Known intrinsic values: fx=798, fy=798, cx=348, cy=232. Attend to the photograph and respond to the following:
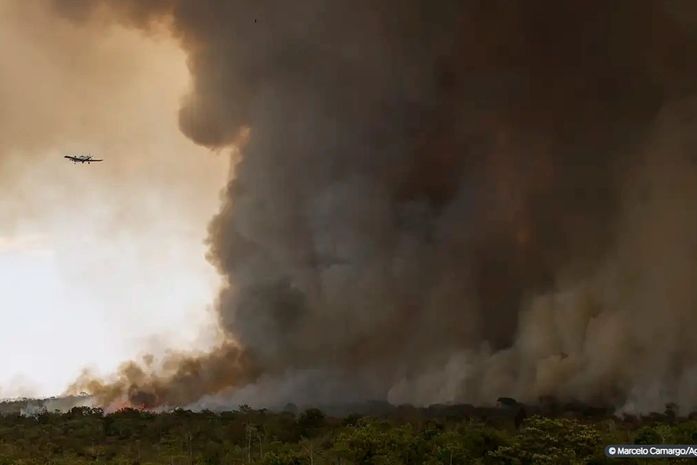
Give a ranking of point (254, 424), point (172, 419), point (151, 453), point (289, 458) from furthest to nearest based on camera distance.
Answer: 1. point (172, 419)
2. point (254, 424)
3. point (151, 453)
4. point (289, 458)

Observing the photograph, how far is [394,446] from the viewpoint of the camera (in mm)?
48594

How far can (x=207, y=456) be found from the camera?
56.1 metres

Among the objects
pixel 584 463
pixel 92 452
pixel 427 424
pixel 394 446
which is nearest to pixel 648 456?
pixel 584 463

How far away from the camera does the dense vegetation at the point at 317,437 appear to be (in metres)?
46.8

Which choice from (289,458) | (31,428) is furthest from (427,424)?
(31,428)

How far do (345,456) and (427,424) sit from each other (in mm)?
19689

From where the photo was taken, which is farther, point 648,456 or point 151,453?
point 151,453

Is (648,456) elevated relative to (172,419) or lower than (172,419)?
lower

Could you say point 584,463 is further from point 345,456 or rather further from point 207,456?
point 207,456

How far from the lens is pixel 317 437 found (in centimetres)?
6400

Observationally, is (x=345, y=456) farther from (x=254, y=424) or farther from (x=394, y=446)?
(x=254, y=424)

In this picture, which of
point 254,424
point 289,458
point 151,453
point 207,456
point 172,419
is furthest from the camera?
point 172,419

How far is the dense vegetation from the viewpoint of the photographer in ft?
153

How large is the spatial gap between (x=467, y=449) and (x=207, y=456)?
61.4 feet
